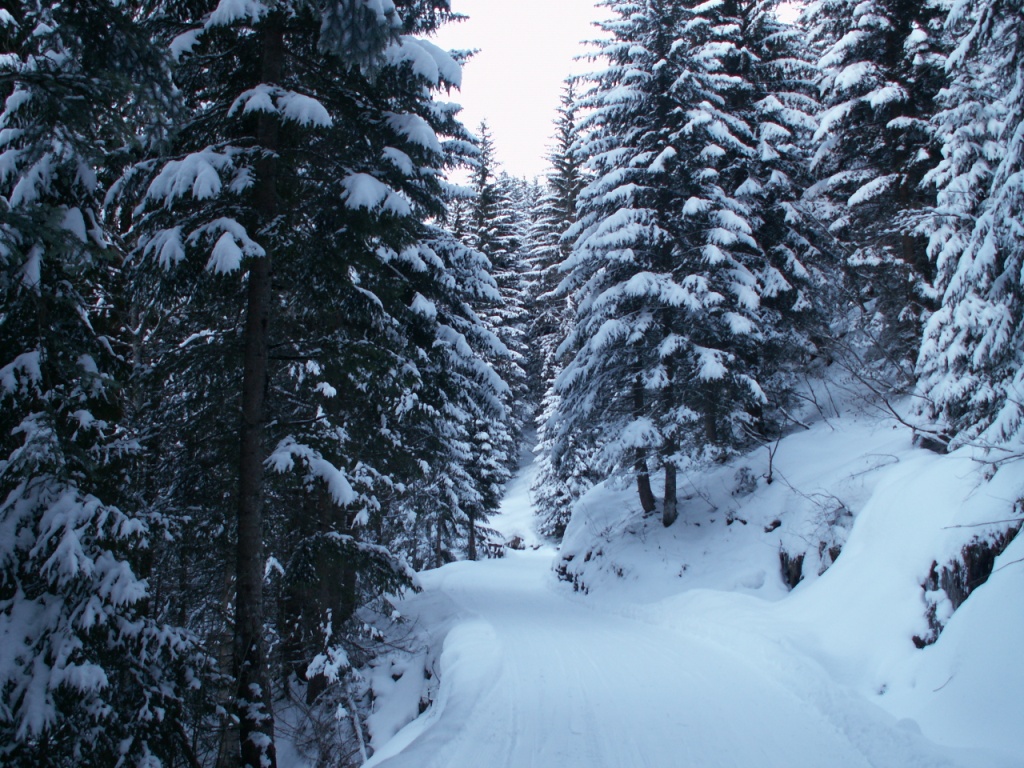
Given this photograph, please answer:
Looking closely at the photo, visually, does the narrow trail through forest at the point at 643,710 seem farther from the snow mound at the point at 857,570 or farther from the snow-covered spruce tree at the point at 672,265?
Answer: the snow-covered spruce tree at the point at 672,265

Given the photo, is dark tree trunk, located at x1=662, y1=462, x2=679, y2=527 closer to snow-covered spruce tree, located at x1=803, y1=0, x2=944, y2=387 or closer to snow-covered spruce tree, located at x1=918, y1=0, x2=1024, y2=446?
→ snow-covered spruce tree, located at x1=803, y1=0, x2=944, y2=387

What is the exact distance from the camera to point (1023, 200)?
7250mm

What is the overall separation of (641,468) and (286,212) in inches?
428

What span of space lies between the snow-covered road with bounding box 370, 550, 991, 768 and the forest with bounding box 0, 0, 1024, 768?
5.86 ft

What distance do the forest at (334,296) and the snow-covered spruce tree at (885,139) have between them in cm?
10

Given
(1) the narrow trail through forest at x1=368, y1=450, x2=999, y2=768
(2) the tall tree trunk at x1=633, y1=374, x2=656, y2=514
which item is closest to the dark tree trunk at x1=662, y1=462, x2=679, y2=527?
(2) the tall tree trunk at x1=633, y1=374, x2=656, y2=514

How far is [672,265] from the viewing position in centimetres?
1493

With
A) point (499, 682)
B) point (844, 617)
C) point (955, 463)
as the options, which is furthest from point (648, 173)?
point (499, 682)

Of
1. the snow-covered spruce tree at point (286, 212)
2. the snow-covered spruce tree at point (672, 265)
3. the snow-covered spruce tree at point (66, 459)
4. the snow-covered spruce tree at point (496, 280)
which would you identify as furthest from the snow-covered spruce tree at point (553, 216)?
the snow-covered spruce tree at point (66, 459)

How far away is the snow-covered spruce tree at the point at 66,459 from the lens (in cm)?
425

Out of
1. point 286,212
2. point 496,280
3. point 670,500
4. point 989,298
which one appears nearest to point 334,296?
point 286,212

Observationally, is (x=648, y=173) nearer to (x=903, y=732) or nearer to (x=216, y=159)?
(x=216, y=159)

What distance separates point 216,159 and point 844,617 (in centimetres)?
922

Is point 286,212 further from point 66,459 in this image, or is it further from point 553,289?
point 553,289
